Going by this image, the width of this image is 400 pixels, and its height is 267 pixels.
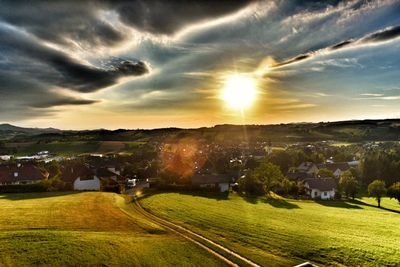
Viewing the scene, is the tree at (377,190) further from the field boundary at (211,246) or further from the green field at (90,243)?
the green field at (90,243)

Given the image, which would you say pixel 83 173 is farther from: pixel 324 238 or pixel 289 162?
pixel 289 162

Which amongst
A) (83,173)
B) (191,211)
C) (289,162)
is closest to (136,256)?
(191,211)

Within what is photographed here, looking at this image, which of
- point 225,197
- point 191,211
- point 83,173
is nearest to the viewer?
point 191,211

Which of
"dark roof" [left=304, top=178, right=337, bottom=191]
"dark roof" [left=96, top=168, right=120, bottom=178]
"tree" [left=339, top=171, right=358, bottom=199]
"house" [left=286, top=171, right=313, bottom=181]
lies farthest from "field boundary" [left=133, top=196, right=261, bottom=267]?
"house" [left=286, top=171, right=313, bottom=181]

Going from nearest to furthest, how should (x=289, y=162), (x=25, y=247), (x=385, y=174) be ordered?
(x=25, y=247) → (x=385, y=174) → (x=289, y=162)

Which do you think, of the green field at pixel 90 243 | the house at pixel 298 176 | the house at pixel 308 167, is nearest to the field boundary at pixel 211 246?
the green field at pixel 90 243

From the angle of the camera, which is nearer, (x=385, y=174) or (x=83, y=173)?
(x=83, y=173)
